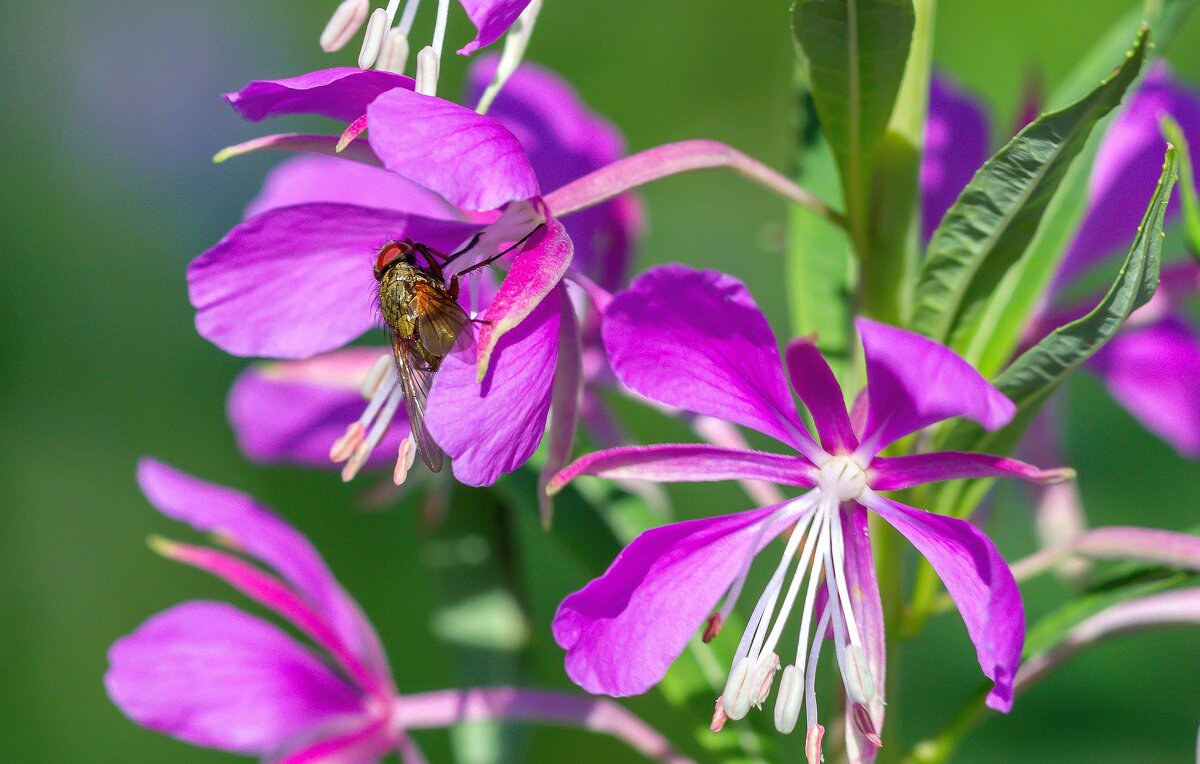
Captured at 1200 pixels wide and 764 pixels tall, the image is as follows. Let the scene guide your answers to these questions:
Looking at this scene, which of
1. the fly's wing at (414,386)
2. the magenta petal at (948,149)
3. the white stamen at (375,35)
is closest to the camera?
the white stamen at (375,35)

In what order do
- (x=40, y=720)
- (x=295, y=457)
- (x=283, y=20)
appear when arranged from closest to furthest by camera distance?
(x=295, y=457), (x=40, y=720), (x=283, y=20)

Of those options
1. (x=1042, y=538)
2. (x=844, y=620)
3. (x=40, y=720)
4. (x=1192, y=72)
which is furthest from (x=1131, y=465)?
(x=40, y=720)

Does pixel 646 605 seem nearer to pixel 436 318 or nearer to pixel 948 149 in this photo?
pixel 436 318

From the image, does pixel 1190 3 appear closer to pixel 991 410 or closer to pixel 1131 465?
pixel 991 410

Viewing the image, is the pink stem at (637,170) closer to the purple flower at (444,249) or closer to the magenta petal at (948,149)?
the purple flower at (444,249)

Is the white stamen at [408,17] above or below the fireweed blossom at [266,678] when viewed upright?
above

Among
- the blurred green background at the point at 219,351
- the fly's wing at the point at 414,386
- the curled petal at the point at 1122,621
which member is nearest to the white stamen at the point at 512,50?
the fly's wing at the point at 414,386
